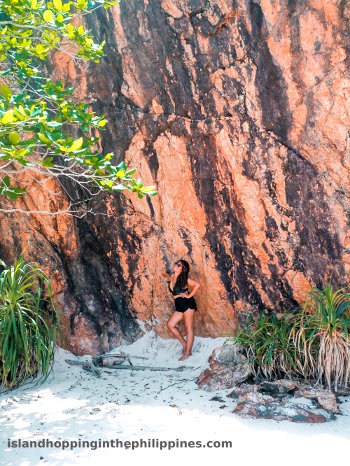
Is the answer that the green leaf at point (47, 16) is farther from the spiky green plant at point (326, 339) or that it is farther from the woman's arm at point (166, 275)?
the spiky green plant at point (326, 339)

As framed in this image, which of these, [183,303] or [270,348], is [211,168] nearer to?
[183,303]

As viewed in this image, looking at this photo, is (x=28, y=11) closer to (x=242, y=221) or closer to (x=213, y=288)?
(x=242, y=221)

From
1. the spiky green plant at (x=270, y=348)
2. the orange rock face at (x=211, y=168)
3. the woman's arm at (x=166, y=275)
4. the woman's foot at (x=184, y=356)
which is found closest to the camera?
the spiky green plant at (x=270, y=348)

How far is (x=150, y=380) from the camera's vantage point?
4.84 meters

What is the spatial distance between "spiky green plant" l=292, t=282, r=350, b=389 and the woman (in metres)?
1.22

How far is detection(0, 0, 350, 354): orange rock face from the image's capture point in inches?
189

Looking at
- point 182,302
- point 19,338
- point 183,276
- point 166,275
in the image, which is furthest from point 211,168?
point 19,338

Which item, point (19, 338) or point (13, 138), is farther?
point (19, 338)

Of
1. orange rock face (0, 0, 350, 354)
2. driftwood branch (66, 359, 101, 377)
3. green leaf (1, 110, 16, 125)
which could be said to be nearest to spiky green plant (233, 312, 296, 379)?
orange rock face (0, 0, 350, 354)

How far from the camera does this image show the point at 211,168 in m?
5.29

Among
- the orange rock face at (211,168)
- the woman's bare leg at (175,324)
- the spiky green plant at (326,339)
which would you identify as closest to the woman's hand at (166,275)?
the orange rock face at (211,168)

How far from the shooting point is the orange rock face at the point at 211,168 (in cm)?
479


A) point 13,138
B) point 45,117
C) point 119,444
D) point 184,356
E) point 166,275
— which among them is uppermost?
point 45,117

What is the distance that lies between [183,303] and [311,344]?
151 cm
